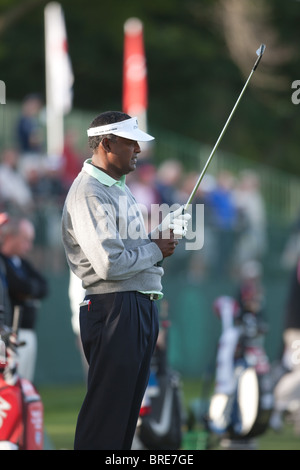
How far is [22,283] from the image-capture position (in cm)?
1037

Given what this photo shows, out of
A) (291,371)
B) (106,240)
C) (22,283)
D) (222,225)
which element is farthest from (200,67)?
(106,240)

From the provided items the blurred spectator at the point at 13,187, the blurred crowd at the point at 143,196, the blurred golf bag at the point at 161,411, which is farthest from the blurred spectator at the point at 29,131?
the blurred golf bag at the point at 161,411

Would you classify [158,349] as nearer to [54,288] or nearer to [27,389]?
[27,389]

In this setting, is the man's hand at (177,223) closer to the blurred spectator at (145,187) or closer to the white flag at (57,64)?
the blurred spectator at (145,187)

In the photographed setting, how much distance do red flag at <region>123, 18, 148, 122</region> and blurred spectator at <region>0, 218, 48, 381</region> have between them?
1136 cm

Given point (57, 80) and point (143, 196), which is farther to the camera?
point (57, 80)

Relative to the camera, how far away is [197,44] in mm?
34094

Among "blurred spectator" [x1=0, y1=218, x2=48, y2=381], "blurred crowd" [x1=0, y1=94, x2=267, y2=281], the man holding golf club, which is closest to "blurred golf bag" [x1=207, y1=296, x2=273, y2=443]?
"blurred spectator" [x1=0, y1=218, x2=48, y2=381]

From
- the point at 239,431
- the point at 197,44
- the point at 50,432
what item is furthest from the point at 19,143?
the point at 197,44

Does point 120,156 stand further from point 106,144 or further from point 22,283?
point 22,283

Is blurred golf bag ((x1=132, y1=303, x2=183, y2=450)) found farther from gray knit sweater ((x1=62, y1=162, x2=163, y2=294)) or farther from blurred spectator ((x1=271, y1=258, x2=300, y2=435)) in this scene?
gray knit sweater ((x1=62, y1=162, x2=163, y2=294))

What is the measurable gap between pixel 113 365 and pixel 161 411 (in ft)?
9.61

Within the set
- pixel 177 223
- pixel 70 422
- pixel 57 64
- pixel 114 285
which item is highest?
pixel 57 64

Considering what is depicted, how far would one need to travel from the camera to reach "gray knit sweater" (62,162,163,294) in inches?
252
